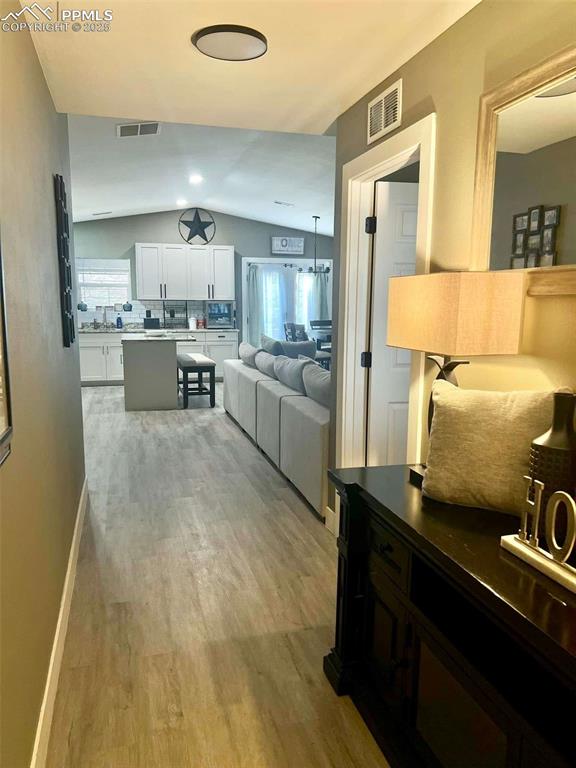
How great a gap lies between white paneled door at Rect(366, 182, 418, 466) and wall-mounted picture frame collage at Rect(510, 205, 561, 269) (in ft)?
4.68

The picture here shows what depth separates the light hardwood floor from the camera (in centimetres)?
176

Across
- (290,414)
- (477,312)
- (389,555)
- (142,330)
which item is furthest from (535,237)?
(142,330)

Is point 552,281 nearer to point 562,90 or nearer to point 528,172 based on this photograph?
point 528,172

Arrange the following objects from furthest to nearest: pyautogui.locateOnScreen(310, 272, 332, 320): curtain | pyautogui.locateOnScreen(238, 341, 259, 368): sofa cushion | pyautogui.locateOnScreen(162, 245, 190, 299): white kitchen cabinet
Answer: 1. pyautogui.locateOnScreen(310, 272, 332, 320): curtain
2. pyautogui.locateOnScreen(162, 245, 190, 299): white kitchen cabinet
3. pyautogui.locateOnScreen(238, 341, 259, 368): sofa cushion

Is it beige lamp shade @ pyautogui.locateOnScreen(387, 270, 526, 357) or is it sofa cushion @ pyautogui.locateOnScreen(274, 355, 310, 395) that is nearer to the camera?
beige lamp shade @ pyautogui.locateOnScreen(387, 270, 526, 357)

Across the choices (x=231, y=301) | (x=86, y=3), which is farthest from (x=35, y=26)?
(x=231, y=301)

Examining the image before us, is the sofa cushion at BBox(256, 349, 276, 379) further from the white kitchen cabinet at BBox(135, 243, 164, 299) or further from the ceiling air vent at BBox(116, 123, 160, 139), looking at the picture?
the white kitchen cabinet at BBox(135, 243, 164, 299)

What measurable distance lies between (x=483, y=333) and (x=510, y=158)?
566 millimetres

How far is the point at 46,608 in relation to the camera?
1889 mm

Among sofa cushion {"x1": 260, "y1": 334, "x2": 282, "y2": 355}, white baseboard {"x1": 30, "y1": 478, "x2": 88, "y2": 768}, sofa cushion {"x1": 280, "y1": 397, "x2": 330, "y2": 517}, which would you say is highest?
sofa cushion {"x1": 260, "y1": 334, "x2": 282, "y2": 355}

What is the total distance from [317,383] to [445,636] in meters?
2.64

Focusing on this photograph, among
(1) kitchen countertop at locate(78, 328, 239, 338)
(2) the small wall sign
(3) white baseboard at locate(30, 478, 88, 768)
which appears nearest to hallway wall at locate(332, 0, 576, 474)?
(3) white baseboard at locate(30, 478, 88, 768)

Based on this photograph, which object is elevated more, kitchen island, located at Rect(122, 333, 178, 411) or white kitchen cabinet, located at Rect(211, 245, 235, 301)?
white kitchen cabinet, located at Rect(211, 245, 235, 301)

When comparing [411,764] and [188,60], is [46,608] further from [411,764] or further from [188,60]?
[188,60]
